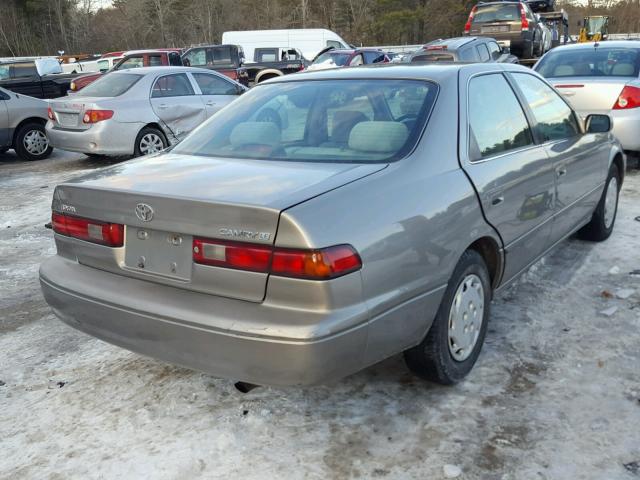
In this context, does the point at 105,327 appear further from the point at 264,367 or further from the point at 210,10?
the point at 210,10

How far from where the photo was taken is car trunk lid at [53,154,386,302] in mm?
2365

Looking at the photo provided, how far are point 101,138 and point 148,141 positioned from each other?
2.55 feet

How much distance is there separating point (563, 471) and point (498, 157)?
1597mm

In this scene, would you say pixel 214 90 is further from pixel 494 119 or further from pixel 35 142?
pixel 494 119

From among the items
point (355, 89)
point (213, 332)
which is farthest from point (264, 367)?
point (355, 89)

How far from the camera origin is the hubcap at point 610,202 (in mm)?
5277

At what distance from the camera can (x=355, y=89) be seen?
3410mm

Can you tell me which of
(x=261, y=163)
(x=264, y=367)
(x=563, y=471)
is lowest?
(x=563, y=471)

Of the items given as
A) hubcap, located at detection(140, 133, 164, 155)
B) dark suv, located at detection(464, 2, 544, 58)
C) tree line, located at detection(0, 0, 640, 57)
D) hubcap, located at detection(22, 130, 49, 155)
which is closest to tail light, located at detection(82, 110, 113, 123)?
hubcap, located at detection(140, 133, 164, 155)

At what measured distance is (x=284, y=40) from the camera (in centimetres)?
2783

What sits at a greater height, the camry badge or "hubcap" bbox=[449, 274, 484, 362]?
the camry badge

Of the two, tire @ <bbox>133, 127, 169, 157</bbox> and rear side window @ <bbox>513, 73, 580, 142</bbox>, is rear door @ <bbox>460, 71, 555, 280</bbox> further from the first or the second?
tire @ <bbox>133, 127, 169, 157</bbox>

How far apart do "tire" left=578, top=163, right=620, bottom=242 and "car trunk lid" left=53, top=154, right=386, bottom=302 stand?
10.3 ft

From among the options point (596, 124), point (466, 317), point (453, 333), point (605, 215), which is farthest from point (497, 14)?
point (453, 333)
